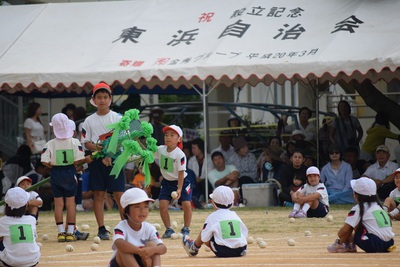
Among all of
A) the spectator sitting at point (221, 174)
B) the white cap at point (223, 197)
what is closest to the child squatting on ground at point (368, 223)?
the white cap at point (223, 197)

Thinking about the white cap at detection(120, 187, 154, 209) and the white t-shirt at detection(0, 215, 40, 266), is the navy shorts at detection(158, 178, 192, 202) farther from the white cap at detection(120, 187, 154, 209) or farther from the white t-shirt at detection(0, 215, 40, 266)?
the white cap at detection(120, 187, 154, 209)

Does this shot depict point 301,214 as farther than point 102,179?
Yes

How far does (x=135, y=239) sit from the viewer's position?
8.20 metres

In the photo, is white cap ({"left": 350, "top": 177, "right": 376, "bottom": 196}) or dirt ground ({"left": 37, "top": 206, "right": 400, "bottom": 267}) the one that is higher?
white cap ({"left": 350, "top": 177, "right": 376, "bottom": 196})

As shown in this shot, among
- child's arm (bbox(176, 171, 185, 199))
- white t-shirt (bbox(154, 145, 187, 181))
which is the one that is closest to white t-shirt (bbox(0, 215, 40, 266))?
child's arm (bbox(176, 171, 185, 199))

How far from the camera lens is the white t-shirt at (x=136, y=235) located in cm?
815

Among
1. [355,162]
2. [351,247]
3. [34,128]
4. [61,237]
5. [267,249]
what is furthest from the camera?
[34,128]

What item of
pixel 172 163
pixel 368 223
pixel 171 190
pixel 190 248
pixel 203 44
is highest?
pixel 203 44

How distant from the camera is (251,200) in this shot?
19188 millimetres

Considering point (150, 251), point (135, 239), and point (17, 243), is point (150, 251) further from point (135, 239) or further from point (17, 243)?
point (17, 243)

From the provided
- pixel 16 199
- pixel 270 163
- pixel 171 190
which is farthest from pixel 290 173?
pixel 16 199

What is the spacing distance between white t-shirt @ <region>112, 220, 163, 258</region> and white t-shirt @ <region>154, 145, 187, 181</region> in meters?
4.21

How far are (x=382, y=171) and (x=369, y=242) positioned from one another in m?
8.10

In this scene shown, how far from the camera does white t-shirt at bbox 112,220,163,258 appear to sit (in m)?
8.15
